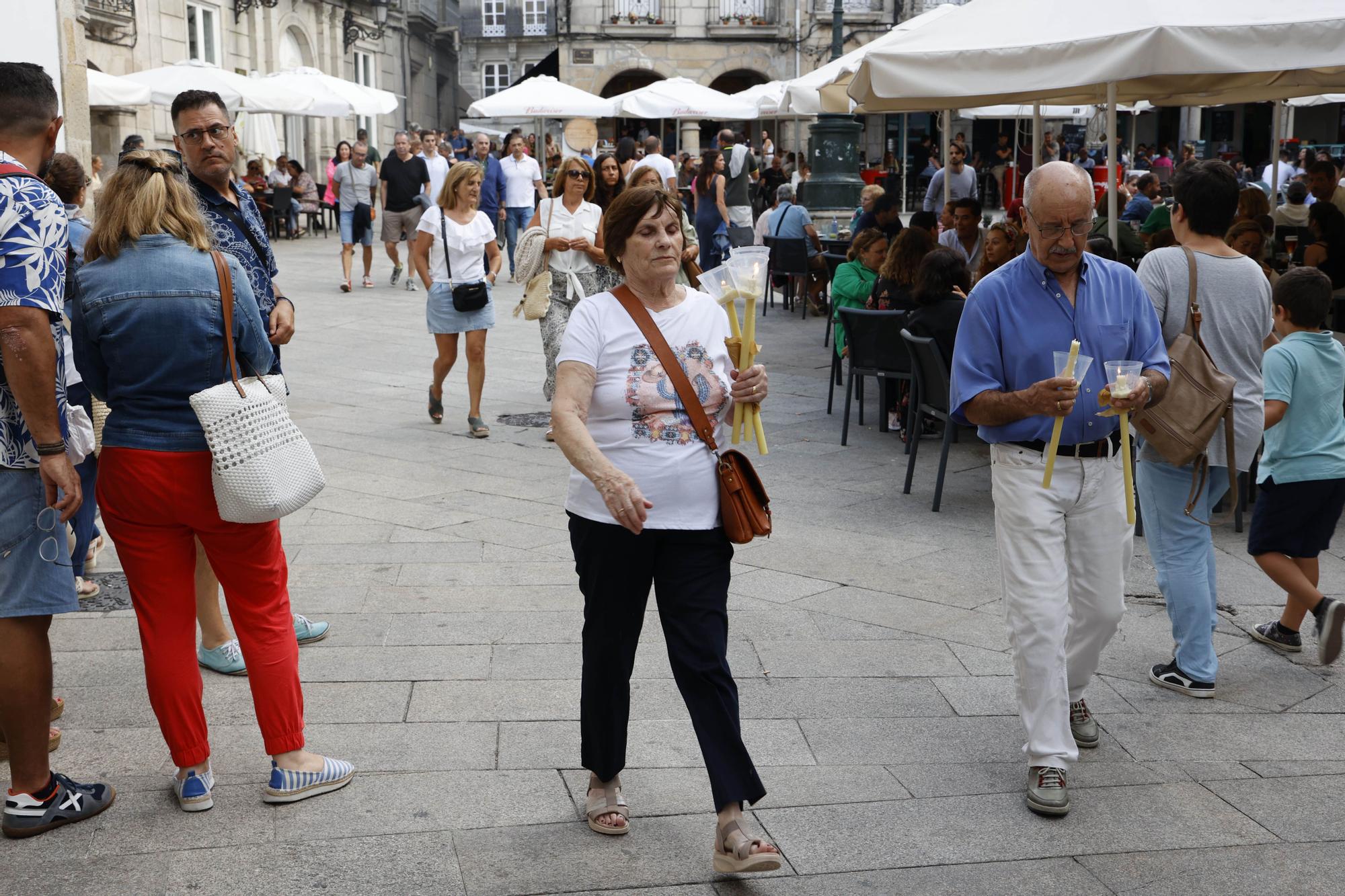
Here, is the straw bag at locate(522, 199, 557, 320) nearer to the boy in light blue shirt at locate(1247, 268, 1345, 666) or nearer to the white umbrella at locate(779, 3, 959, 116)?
the white umbrella at locate(779, 3, 959, 116)

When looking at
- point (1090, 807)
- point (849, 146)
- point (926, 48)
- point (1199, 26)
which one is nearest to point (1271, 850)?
point (1090, 807)

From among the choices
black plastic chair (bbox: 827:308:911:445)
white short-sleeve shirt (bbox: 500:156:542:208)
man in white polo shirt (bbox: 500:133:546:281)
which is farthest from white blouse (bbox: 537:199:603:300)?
white short-sleeve shirt (bbox: 500:156:542:208)

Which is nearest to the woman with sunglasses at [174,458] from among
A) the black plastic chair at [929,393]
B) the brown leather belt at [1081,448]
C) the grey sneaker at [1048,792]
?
the grey sneaker at [1048,792]

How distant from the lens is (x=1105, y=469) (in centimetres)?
374

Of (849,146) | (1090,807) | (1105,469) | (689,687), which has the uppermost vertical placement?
(849,146)

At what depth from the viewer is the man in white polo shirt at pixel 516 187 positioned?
17734mm

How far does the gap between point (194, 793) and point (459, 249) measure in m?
5.44

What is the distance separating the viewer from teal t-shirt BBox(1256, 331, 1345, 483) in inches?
188

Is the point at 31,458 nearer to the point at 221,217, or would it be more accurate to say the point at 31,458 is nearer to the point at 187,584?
the point at 187,584

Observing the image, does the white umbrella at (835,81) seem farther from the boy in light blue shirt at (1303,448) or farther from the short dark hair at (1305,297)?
the boy in light blue shirt at (1303,448)

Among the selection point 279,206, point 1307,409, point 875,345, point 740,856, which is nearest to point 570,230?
point 875,345

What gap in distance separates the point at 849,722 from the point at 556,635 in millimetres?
1234

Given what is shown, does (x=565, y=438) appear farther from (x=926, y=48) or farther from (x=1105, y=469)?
(x=926, y=48)

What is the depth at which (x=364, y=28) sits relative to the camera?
36000 mm
